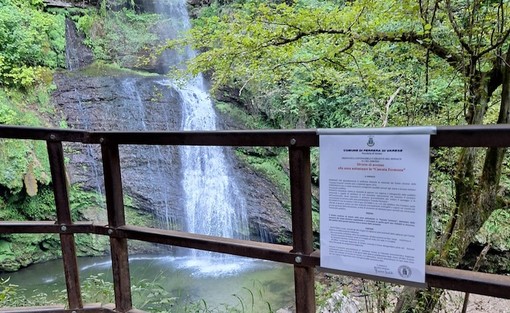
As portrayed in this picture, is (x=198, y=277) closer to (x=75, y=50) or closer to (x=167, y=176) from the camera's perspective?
(x=167, y=176)

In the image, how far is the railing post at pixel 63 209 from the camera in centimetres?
170

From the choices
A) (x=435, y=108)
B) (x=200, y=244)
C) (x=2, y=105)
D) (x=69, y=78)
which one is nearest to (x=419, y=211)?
(x=200, y=244)

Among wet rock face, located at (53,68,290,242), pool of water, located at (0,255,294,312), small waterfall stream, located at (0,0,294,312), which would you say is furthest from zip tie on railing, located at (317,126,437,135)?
wet rock face, located at (53,68,290,242)

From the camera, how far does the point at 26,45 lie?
343 inches

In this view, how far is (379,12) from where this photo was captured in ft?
11.3

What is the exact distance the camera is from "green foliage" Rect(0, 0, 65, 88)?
845cm

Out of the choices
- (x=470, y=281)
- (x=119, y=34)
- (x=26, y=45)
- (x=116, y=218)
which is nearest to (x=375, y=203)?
(x=470, y=281)

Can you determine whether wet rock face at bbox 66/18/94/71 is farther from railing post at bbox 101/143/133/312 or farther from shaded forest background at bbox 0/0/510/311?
railing post at bbox 101/143/133/312

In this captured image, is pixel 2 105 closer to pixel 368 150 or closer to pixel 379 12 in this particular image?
pixel 379 12

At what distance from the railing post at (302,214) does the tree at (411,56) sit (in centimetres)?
160

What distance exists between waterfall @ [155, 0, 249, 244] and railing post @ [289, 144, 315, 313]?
737cm

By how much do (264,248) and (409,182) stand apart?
575mm

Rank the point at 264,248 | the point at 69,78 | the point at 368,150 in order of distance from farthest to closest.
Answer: the point at 69,78 < the point at 264,248 < the point at 368,150

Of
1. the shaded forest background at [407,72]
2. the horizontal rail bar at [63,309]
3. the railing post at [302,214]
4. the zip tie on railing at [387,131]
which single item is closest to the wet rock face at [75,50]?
the shaded forest background at [407,72]
